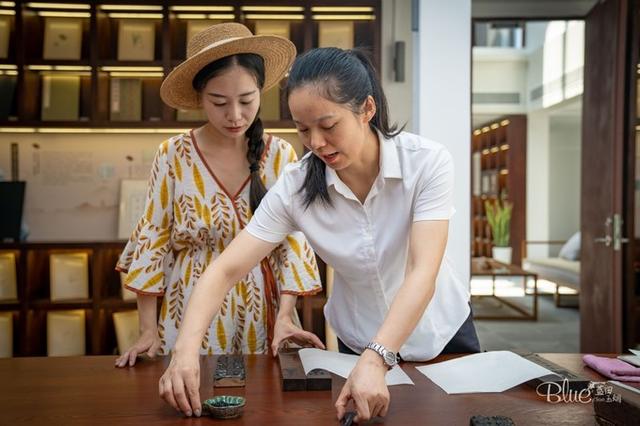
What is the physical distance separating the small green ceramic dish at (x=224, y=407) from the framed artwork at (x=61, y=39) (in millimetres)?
3728

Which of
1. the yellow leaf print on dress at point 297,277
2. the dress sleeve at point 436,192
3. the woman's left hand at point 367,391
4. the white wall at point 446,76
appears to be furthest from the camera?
the white wall at point 446,76

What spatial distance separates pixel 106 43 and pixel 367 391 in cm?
398

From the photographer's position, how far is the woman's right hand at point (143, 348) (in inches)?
63.6

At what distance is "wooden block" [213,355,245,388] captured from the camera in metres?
1.40

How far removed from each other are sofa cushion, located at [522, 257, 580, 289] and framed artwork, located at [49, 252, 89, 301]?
5.13m

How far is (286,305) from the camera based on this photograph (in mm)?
1803

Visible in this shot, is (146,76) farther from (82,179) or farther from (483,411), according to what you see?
(483,411)

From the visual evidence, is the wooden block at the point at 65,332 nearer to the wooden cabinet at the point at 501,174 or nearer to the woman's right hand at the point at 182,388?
the woman's right hand at the point at 182,388

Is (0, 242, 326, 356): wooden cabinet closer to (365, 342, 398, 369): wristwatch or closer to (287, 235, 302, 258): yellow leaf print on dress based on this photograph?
(287, 235, 302, 258): yellow leaf print on dress

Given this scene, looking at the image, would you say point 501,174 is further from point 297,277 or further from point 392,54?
point 297,277

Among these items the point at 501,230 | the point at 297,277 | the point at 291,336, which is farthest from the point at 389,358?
the point at 501,230

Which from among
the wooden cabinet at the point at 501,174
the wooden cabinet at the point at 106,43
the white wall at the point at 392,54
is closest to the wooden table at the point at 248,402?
the wooden cabinet at the point at 106,43

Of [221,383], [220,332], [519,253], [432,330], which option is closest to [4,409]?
[221,383]

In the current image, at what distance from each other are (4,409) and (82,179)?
3.57 meters
